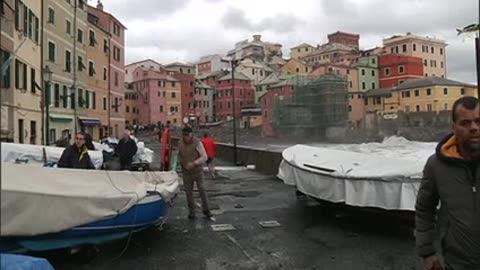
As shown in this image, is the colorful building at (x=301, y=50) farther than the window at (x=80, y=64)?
Yes

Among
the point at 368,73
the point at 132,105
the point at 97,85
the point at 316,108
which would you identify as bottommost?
the point at 316,108

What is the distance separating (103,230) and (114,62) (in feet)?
174

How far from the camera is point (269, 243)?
25.4 feet

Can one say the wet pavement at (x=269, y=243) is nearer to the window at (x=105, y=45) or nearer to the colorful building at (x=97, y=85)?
the colorful building at (x=97, y=85)

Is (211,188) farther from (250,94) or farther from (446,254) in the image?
(250,94)

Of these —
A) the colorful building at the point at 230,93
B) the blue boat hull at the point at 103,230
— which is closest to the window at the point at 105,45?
the blue boat hull at the point at 103,230

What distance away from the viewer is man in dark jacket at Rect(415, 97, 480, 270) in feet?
9.65

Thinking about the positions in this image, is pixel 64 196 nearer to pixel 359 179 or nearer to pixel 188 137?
pixel 359 179

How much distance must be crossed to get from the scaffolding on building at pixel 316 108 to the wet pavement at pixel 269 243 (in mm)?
50678

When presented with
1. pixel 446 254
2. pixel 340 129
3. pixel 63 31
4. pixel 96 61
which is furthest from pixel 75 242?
pixel 340 129

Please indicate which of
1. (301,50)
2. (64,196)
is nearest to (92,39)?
(64,196)

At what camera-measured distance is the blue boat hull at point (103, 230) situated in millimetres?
5160

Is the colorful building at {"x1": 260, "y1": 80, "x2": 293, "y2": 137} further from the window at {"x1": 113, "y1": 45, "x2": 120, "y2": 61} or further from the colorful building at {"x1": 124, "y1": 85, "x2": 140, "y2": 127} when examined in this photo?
the colorful building at {"x1": 124, "y1": 85, "x2": 140, "y2": 127}

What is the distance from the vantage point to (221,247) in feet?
24.7
